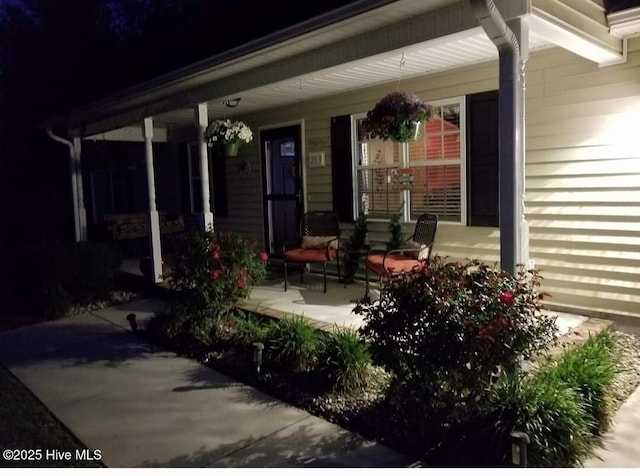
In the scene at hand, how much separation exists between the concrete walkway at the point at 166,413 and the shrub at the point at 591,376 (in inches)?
43.6

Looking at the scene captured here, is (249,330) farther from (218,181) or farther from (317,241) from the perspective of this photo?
(218,181)

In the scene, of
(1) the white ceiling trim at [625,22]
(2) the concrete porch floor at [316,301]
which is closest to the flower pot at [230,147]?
(2) the concrete porch floor at [316,301]

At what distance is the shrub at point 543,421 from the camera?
2676 mm

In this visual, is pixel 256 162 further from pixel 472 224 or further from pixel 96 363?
pixel 96 363

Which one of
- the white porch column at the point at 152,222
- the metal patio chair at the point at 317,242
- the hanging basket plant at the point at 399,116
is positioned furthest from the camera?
the white porch column at the point at 152,222

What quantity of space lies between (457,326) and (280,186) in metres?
5.87

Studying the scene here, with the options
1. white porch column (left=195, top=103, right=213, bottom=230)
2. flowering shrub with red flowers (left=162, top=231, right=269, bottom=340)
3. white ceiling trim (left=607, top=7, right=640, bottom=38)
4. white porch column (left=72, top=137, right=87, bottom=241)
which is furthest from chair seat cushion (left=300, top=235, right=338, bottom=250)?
white porch column (left=72, top=137, right=87, bottom=241)

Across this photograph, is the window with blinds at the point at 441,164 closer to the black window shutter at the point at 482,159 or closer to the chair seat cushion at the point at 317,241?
the black window shutter at the point at 482,159

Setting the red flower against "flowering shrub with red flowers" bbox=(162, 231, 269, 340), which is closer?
the red flower

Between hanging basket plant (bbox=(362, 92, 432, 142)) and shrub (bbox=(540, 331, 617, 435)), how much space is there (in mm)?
2424

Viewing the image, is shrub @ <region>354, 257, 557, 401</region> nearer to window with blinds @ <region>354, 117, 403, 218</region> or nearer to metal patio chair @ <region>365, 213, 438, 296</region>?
metal patio chair @ <region>365, 213, 438, 296</region>

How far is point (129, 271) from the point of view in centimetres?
854

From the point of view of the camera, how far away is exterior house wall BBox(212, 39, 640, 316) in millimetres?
4543

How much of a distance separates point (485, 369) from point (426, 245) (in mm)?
3027
